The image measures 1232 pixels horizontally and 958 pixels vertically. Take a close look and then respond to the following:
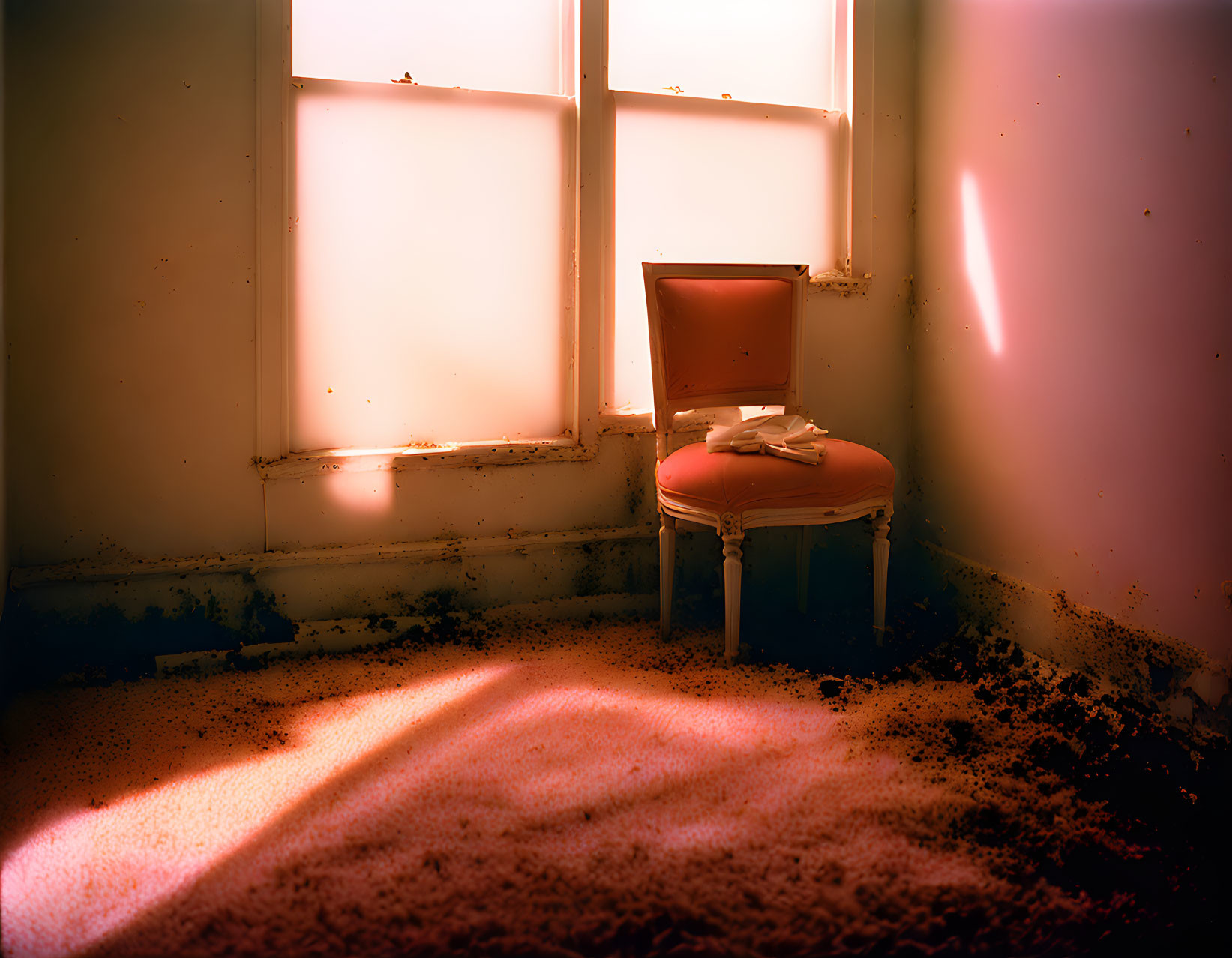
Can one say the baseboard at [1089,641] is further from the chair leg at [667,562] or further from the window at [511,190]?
the window at [511,190]

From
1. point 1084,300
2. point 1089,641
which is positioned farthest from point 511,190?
point 1089,641

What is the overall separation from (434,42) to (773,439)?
1.69 m

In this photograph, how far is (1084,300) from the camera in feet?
7.25

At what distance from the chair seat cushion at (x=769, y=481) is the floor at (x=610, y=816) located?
53 centimetres

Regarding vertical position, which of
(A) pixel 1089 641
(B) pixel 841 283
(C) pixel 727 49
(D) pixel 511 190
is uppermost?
(C) pixel 727 49

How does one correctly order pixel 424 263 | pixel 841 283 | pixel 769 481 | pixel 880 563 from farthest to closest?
pixel 841 283 < pixel 424 263 < pixel 880 563 < pixel 769 481

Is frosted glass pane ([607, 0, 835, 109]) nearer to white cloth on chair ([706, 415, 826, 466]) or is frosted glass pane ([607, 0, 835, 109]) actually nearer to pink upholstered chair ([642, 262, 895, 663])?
pink upholstered chair ([642, 262, 895, 663])

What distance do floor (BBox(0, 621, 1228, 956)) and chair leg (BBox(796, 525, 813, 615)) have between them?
51 centimetres

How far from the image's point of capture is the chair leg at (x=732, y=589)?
7.23ft

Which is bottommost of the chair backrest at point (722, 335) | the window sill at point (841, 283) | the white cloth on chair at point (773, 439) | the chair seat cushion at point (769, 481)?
the chair seat cushion at point (769, 481)

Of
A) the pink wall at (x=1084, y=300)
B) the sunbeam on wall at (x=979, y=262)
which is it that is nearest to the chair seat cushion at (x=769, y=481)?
the pink wall at (x=1084, y=300)

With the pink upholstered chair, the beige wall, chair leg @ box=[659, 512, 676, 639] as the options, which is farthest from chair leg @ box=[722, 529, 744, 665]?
the beige wall

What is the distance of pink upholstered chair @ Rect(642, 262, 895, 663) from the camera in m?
2.21

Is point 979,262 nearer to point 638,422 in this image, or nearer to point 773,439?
point 773,439
